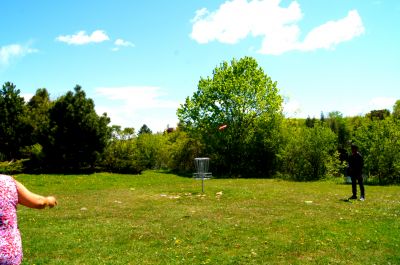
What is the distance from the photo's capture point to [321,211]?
16109 millimetres

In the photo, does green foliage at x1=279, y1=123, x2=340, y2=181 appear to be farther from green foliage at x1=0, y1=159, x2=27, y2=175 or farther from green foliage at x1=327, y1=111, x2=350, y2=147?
green foliage at x1=327, y1=111, x2=350, y2=147

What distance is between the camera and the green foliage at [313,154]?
3703cm

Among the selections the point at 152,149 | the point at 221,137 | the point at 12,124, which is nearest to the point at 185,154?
the point at 221,137

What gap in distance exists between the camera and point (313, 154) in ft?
122

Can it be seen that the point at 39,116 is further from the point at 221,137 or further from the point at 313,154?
the point at 313,154

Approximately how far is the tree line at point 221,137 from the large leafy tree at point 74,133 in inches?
3.7

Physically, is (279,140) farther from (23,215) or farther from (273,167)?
(23,215)

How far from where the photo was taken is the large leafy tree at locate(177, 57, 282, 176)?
42.8m

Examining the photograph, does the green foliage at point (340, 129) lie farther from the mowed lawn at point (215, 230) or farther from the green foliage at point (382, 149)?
the mowed lawn at point (215, 230)

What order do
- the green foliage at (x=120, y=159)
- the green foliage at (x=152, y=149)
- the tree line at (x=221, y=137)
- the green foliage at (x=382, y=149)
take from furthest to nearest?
the green foliage at (x=152, y=149), the green foliage at (x=120, y=159), the tree line at (x=221, y=137), the green foliage at (x=382, y=149)

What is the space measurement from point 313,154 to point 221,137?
11.0 metres

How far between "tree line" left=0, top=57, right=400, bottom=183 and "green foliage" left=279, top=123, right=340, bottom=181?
3.8 inches

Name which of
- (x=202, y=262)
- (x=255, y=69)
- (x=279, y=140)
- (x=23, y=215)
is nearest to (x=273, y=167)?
(x=279, y=140)

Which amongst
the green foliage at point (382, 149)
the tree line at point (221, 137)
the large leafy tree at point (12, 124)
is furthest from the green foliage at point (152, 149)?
the green foliage at point (382, 149)
